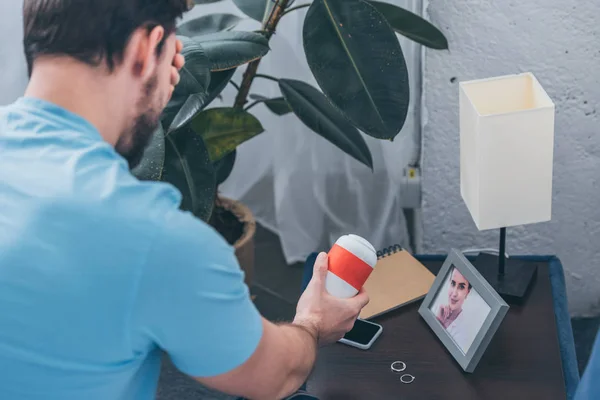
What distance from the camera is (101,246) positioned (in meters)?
0.86

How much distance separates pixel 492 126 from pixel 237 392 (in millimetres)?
602

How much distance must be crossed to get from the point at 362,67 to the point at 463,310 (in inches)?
18.5

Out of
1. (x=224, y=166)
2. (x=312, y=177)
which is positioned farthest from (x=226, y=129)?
(x=312, y=177)

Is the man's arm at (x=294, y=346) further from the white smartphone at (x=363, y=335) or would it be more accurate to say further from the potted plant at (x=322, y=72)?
the potted plant at (x=322, y=72)

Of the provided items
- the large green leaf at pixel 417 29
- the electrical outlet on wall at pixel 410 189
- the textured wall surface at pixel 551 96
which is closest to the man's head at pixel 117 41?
the large green leaf at pixel 417 29

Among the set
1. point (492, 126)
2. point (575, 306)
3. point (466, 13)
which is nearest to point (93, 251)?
point (492, 126)

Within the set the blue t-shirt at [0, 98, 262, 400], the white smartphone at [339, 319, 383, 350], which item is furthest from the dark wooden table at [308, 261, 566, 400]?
the blue t-shirt at [0, 98, 262, 400]

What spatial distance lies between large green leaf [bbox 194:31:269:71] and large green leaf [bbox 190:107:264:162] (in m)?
0.25

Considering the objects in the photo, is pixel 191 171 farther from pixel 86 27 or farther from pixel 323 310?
pixel 86 27

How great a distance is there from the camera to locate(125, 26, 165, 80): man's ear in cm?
98

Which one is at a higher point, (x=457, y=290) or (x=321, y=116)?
(x=321, y=116)

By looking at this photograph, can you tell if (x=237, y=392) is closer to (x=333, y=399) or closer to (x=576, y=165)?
(x=333, y=399)

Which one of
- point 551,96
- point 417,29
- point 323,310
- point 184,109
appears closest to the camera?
point 323,310

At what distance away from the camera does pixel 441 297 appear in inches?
57.3
